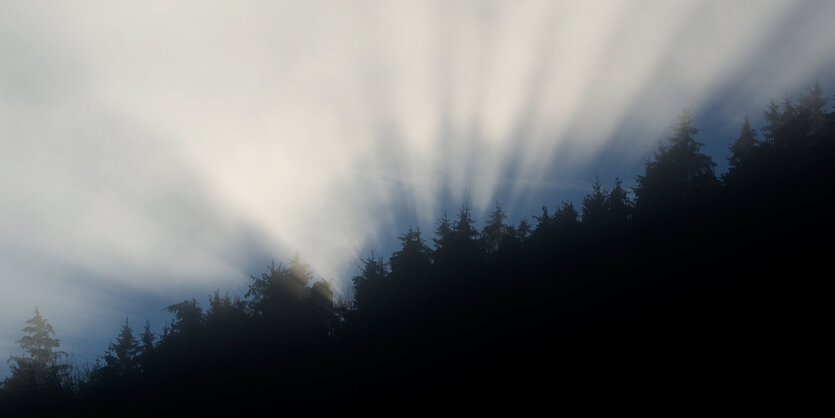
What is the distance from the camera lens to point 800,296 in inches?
598

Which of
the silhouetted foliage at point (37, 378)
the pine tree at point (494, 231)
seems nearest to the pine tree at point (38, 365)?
the silhouetted foliage at point (37, 378)

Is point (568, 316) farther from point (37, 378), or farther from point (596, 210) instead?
point (37, 378)

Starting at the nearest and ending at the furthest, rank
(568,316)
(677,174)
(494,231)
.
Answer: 1. (568,316)
2. (677,174)
3. (494,231)

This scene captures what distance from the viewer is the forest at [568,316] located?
15383 mm

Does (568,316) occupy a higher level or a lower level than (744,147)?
lower

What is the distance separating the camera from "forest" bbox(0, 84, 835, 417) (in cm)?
1538

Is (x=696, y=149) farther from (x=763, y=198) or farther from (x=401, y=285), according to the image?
(x=401, y=285)

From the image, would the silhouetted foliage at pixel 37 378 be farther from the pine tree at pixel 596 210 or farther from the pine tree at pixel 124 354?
the pine tree at pixel 596 210

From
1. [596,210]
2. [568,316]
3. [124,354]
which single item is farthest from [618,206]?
[124,354]

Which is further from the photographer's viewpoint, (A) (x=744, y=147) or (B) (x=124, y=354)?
(B) (x=124, y=354)

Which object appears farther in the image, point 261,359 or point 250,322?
point 250,322

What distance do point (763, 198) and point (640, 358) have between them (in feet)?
41.1

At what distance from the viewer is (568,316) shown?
814 inches

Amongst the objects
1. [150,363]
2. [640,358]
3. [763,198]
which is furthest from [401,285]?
[150,363]
